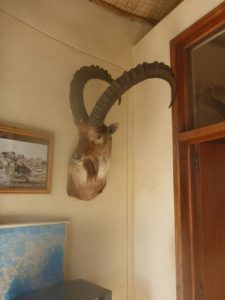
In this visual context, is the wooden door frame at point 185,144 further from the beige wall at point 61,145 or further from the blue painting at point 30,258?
the blue painting at point 30,258

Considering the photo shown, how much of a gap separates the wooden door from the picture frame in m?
0.98

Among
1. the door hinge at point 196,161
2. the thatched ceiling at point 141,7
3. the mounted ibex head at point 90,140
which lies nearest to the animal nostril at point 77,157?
the mounted ibex head at point 90,140

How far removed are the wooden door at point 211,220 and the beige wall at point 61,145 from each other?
555 millimetres

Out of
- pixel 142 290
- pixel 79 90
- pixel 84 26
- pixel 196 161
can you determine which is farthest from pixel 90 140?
pixel 142 290

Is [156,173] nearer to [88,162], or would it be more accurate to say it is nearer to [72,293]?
[88,162]

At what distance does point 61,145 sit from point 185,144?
2.65ft

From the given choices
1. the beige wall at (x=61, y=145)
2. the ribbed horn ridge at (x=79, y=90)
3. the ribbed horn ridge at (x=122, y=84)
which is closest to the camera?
the ribbed horn ridge at (x=122, y=84)

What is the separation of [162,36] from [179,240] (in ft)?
4.82

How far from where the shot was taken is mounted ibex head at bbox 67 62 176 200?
56.0 inches

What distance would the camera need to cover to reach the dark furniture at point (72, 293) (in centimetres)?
117

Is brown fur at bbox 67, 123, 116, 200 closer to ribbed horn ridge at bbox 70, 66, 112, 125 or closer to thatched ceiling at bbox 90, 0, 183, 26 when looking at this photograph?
ribbed horn ridge at bbox 70, 66, 112, 125

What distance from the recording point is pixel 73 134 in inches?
65.1

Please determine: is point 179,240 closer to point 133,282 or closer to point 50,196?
point 133,282

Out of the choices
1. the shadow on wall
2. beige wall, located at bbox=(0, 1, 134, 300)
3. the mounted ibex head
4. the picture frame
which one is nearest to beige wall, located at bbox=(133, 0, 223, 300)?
the shadow on wall
